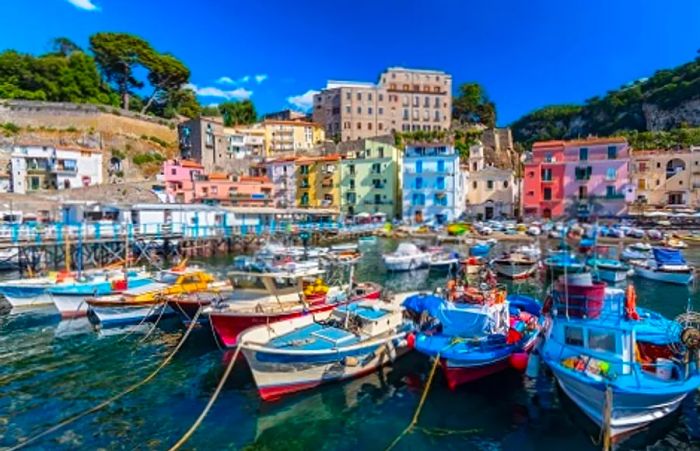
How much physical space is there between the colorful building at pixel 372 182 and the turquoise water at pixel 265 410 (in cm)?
5249

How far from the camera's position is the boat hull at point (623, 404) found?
10039 millimetres

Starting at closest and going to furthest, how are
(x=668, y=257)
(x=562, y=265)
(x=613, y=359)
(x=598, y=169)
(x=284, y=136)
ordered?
(x=613, y=359), (x=562, y=265), (x=668, y=257), (x=598, y=169), (x=284, y=136)

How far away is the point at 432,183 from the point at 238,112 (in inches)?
2216

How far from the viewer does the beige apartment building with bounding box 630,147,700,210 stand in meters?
60.7

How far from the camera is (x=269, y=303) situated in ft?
53.7

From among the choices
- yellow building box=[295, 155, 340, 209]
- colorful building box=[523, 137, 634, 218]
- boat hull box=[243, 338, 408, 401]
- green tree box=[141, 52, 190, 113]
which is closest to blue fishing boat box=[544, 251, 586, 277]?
boat hull box=[243, 338, 408, 401]

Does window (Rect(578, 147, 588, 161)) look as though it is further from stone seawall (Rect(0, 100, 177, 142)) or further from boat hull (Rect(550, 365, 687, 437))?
stone seawall (Rect(0, 100, 177, 142))

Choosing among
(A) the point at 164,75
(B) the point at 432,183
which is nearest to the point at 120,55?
(A) the point at 164,75

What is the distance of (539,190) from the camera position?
194 feet

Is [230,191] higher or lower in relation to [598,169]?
lower

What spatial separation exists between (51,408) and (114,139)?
6630 cm

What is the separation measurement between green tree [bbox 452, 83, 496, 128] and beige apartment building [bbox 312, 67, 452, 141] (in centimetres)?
466

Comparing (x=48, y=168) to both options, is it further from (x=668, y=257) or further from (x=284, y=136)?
(x=668, y=257)

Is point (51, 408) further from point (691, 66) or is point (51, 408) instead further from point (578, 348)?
point (691, 66)
